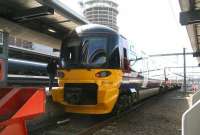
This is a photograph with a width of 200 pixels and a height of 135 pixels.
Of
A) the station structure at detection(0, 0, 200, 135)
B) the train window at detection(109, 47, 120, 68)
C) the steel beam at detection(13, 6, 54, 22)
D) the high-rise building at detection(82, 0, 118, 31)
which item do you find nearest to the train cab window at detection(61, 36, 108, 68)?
the train window at detection(109, 47, 120, 68)

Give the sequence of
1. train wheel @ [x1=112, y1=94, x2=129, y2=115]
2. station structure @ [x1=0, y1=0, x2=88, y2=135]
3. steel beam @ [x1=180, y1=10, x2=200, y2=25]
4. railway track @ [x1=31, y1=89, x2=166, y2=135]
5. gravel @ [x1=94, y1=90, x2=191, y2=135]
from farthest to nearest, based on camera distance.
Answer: steel beam @ [x1=180, y1=10, x2=200, y2=25]
train wheel @ [x1=112, y1=94, x2=129, y2=115]
gravel @ [x1=94, y1=90, x2=191, y2=135]
railway track @ [x1=31, y1=89, x2=166, y2=135]
station structure @ [x1=0, y1=0, x2=88, y2=135]

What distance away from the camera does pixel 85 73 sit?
32.2ft

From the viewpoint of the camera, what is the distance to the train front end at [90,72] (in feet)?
31.9

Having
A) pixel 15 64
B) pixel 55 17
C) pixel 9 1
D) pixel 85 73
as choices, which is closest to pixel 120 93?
pixel 85 73

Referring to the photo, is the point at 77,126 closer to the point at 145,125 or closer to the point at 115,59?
the point at 145,125

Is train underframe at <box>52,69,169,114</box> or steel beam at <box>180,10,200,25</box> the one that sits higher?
steel beam at <box>180,10,200,25</box>

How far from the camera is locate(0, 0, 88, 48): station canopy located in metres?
10.6

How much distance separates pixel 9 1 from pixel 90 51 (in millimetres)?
2837

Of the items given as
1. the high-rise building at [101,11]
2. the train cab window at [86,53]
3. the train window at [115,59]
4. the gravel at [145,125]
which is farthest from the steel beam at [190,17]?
the high-rise building at [101,11]

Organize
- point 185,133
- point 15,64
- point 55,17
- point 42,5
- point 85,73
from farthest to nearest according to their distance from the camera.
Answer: point 15,64 → point 55,17 → point 42,5 → point 85,73 → point 185,133

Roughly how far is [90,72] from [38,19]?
3601 millimetres

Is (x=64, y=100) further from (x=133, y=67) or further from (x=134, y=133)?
(x=133, y=67)

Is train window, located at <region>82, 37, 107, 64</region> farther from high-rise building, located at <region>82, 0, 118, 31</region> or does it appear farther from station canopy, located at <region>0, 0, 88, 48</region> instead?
high-rise building, located at <region>82, 0, 118, 31</region>

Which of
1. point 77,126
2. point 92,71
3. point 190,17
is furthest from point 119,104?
point 190,17
